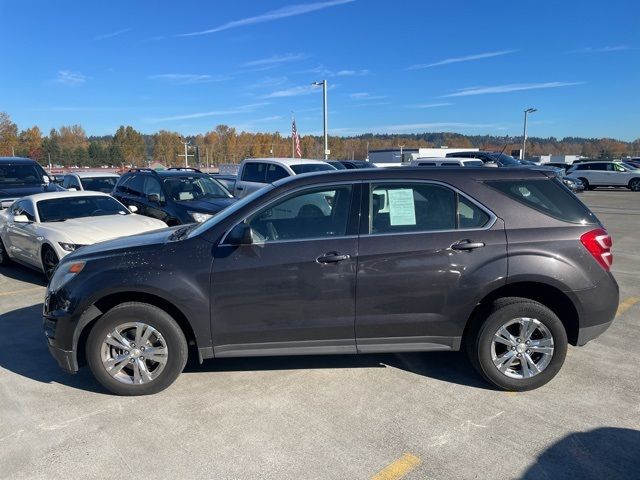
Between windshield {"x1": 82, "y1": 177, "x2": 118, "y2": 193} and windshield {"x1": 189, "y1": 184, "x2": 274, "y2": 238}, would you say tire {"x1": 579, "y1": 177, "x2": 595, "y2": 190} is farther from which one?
windshield {"x1": 189, "y1": 184, "x2": 274, "y2": 238}

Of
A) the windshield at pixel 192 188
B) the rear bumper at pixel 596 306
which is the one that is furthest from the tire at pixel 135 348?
the windshield at pixel 192 188

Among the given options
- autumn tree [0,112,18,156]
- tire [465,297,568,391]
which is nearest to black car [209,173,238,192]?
tire [465,297,568,391]

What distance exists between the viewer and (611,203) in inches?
835

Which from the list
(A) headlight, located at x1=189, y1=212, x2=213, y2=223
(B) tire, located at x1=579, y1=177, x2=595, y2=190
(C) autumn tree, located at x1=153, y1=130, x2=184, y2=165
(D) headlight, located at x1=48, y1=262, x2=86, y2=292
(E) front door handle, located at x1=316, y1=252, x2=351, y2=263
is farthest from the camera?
(C) autumn tree, located at x1=153, y1=130, x2=184, y2=165

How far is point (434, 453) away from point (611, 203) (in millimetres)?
22254

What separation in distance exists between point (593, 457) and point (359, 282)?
1.87 m

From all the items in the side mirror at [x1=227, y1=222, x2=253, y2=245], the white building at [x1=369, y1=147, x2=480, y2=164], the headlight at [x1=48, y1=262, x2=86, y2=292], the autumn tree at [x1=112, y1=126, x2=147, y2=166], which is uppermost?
the autumn tree at [x1=112, y1=126, x2=147, y2=166]

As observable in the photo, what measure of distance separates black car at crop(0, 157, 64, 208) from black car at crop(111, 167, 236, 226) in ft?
13.3

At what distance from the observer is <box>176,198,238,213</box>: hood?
29.1 ft

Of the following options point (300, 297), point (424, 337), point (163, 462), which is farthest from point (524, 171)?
point (163, 462)

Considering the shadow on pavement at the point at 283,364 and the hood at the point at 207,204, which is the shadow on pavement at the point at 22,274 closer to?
the hood at the point at 207,204

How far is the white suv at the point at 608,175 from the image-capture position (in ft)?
94.3

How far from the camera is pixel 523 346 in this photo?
375 cm

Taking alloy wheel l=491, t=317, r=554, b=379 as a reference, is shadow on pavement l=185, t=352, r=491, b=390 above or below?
below
